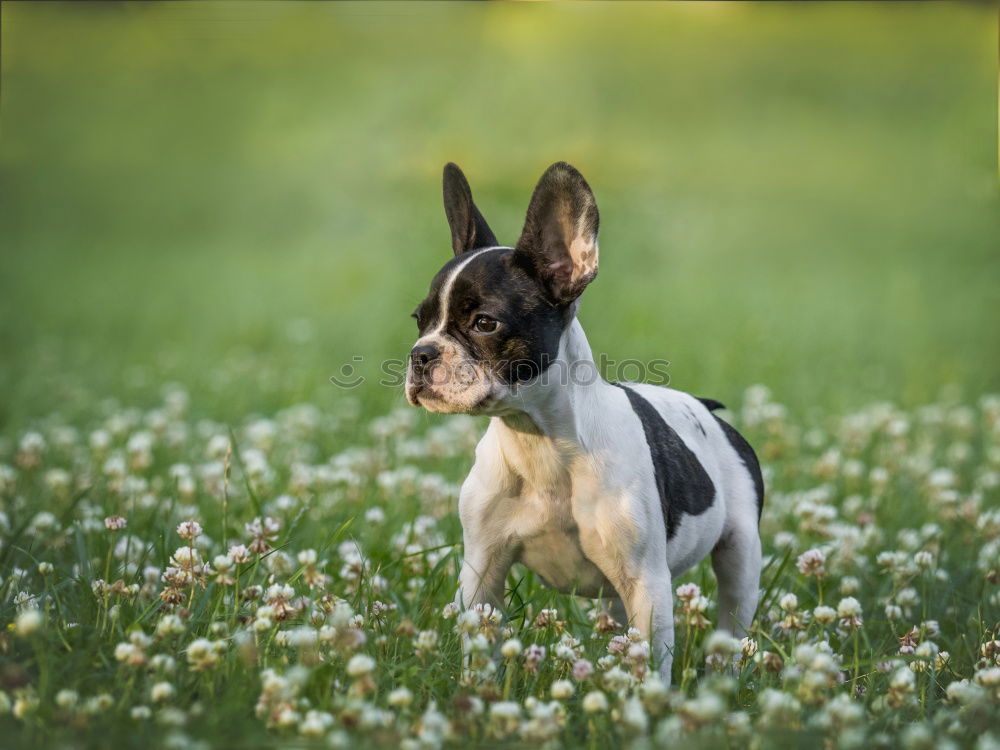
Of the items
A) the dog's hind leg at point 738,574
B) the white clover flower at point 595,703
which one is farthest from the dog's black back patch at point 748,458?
the white clover flower at point 595,703

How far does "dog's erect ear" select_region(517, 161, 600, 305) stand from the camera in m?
4.25

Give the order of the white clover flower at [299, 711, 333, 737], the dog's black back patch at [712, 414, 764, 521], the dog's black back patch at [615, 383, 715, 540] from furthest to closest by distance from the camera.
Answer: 1. the dog's black back patch at [712, 414, 764, 521]
2. the dog's black back patch at [615, 383, 715, 540]
3. the white clover flower at [299, 711, 333, 737]

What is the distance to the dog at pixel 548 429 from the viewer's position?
4129 millimetres

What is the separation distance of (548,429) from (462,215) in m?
0.99

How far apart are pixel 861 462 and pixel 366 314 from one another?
6894 mm

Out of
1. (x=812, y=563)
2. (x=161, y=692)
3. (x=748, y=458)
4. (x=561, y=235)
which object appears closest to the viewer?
(x=161, y=692)

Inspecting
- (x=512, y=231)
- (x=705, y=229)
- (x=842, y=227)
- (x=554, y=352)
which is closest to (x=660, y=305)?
(x=512, y=231)

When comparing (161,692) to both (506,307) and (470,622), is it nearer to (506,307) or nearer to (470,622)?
(470,622)

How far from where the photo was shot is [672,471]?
4551 millimetres

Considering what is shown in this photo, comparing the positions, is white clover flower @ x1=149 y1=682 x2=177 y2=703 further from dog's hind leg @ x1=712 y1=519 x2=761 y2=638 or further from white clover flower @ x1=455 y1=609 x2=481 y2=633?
dog's hind leg @ x1=712 y1=519 x2=761 y2=638

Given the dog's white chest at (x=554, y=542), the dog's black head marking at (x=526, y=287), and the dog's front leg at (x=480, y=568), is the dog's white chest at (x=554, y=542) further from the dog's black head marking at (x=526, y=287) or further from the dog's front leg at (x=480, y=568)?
the dog's black head marking at (x=526, y=287)

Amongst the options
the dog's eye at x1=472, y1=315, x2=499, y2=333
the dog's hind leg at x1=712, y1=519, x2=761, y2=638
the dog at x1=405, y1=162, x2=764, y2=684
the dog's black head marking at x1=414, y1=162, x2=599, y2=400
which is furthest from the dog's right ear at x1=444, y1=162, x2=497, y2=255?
the dog's hind leg at x1=712, y1=519, x2=761, y2=638

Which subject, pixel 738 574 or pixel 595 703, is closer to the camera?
pixel 595 703

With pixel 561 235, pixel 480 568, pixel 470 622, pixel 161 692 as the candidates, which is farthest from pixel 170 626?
pixel 561 235
